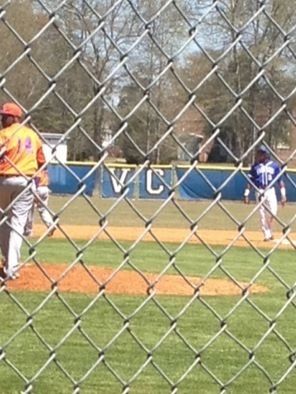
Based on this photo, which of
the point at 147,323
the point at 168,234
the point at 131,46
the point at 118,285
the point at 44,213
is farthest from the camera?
the point at 168,234

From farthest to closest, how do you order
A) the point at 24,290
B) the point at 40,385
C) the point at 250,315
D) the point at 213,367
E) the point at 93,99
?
the point at 24,290
the point at 250,315
the point at 213,367
the point at 40,385
the point at 93,99

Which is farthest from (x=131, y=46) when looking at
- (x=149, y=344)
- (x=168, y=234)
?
(x=168, y=234)

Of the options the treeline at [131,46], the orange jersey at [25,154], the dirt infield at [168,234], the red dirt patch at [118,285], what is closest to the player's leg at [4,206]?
the red dirt patch at [118,285]

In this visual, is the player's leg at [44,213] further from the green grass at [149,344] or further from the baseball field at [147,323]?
the green grass at [149,344]

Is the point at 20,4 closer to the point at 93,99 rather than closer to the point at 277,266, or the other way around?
the point at 93,99

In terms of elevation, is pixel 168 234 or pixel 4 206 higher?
pixel 4 206

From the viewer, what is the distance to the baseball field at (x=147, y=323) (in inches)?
166

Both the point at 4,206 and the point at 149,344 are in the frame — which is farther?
the point at 4,206

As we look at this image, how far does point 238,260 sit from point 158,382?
27.2 feet

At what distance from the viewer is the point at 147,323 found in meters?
8.62

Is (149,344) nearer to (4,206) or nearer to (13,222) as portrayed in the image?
(13,222)

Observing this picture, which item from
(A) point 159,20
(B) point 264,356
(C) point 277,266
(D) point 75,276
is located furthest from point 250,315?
(A) point 159,20

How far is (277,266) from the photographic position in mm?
14180

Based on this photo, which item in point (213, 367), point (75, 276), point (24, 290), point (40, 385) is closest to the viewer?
point (40, 385)
